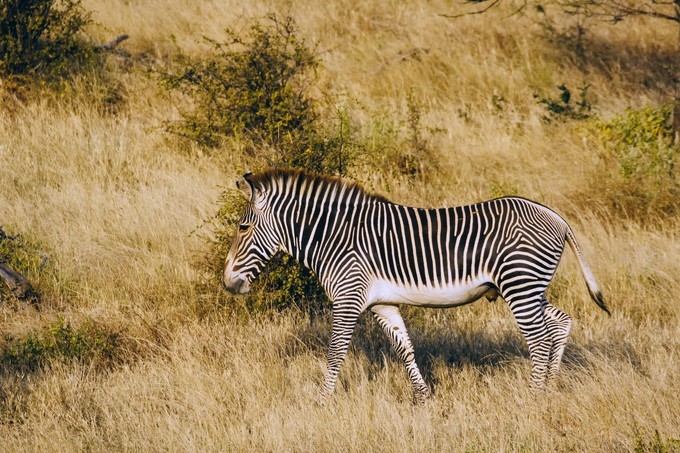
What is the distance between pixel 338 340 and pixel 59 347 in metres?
2.62

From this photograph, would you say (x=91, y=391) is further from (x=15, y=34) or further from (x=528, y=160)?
(x=15, y=34)

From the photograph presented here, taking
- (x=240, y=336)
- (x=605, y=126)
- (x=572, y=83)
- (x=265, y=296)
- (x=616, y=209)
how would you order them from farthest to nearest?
(x=572, y=83), (x=605, y=126), (x=616, y=209), (x=265, y=296), (x=240, y=336)

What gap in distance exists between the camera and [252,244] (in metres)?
6.48

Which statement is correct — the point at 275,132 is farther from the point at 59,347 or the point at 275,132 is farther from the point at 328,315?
the point at 59,347

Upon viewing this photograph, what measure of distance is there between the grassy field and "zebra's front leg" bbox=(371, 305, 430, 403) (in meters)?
0.15

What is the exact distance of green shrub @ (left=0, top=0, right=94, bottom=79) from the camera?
1268 cm

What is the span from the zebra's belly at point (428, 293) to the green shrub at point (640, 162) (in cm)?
451

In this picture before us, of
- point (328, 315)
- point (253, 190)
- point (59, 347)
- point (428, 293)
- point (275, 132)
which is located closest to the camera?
point (428, 293)

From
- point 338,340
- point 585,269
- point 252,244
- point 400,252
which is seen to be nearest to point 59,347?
point 252,244

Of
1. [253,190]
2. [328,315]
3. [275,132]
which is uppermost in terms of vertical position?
[253,190]

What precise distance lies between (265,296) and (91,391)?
2.08 meters

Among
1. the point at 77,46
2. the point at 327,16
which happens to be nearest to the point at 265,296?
the point at 77,46

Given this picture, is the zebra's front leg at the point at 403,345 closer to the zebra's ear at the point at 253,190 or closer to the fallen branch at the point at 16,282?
the zebra's ear at the point at 253,190

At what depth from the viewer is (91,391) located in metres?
6.59
